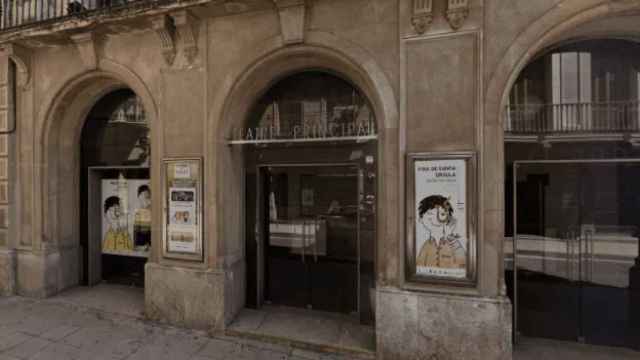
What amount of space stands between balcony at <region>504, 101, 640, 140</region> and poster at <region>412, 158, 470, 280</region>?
1.35 meters

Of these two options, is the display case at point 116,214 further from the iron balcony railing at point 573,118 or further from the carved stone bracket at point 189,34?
the iron balcony railing at point 573,118

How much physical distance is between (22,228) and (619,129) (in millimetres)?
10658

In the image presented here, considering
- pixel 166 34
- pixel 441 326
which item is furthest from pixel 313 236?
pixel 166 34

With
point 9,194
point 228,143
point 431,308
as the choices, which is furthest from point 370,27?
point 9,194

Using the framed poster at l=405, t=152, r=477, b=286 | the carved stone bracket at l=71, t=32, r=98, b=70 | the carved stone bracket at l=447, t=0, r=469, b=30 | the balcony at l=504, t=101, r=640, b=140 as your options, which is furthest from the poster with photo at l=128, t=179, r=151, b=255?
the balcony at l=504, t=101, r=640, b=140

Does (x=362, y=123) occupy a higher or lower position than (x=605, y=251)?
higher

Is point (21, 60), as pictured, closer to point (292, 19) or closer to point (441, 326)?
point (292, 19)

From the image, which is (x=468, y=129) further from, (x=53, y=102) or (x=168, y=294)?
(x=53, y=102)

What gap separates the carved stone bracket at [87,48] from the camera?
611 cm

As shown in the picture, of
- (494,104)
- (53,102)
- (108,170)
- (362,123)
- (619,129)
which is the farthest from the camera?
(108,170)

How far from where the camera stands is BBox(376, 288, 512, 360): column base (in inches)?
170

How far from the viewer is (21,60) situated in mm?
6699

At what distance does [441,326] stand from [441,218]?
1.40 metres

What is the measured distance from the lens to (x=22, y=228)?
7000mm
